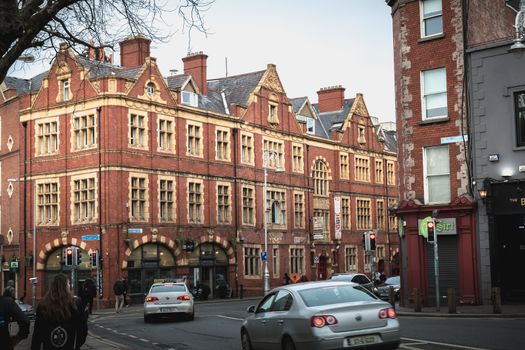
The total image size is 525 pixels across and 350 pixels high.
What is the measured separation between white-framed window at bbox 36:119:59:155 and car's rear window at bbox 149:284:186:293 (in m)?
22.7

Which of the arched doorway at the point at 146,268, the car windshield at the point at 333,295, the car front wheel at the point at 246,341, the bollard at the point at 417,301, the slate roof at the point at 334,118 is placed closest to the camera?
the car windshield at the point at 333,295

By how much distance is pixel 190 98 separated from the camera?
2117 inches

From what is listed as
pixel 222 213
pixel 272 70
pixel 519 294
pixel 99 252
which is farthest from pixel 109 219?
pixel 519 294

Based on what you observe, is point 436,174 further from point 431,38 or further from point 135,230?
point 135,230

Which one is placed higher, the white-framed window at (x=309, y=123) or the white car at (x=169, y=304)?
the white-framed window at (x=309, y=123)

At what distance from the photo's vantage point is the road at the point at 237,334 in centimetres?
1677

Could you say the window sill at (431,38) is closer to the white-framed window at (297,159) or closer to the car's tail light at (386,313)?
the car's tail light at (386,313)

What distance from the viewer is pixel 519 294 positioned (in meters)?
29.7

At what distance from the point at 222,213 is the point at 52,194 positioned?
11559 mm

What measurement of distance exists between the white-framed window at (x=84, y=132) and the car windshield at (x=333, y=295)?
35905 millimetres

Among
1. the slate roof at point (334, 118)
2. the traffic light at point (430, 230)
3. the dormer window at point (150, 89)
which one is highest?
the slate roof at point (334, 118)

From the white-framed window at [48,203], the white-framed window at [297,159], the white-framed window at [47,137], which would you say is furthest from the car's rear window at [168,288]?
the white-framed window at [297,159]

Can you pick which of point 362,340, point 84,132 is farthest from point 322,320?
point 84,132

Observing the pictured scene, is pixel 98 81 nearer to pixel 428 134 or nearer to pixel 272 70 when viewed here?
pixel 272 70
